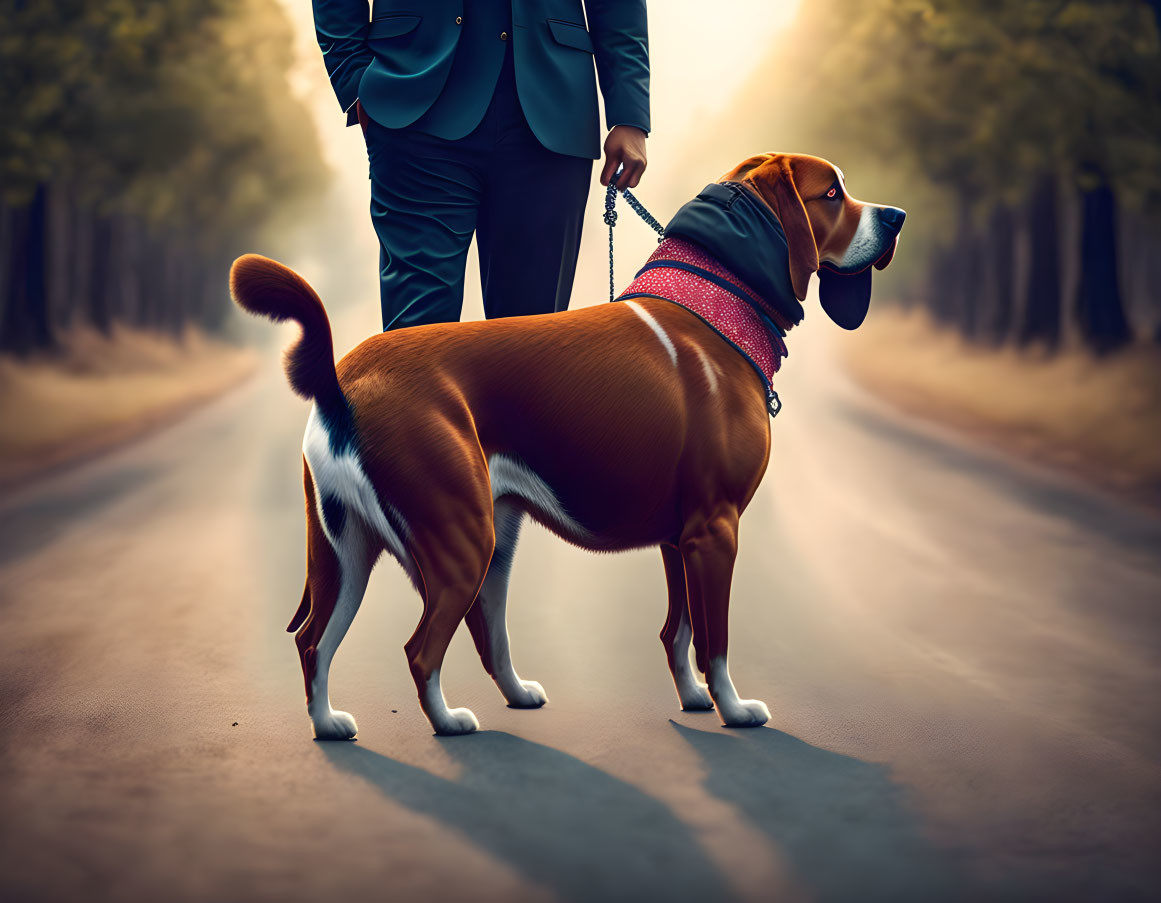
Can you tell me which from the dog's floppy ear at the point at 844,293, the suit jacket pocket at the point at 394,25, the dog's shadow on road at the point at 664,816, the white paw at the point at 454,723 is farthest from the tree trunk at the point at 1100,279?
the white paw at the point at 454,723

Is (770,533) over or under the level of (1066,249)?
under

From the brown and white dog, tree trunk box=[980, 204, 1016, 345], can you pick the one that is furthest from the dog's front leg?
tree trunk box=[980, 204, 1016, 345]

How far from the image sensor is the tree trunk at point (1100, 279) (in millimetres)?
13656

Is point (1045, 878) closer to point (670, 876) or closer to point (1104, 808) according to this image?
point (1104, 808)

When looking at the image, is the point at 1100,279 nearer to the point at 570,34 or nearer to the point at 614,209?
the point at 614,209

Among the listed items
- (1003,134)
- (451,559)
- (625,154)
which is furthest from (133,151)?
(451,559)

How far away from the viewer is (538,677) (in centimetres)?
440

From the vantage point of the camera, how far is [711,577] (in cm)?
363

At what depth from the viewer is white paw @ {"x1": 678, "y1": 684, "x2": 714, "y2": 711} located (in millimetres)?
3949

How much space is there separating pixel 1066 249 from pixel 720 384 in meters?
17.7

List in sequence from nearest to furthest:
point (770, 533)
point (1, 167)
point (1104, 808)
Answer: point (1104, 808)
point (770, 533)
point (1, 167)

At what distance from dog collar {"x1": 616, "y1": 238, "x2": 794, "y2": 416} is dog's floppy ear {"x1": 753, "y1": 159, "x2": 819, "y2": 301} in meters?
0.14

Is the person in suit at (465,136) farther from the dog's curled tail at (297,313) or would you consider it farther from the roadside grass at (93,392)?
the roadside grass at (93,392)

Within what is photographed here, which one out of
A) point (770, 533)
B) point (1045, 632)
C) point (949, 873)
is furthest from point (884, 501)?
point (949, 873)
